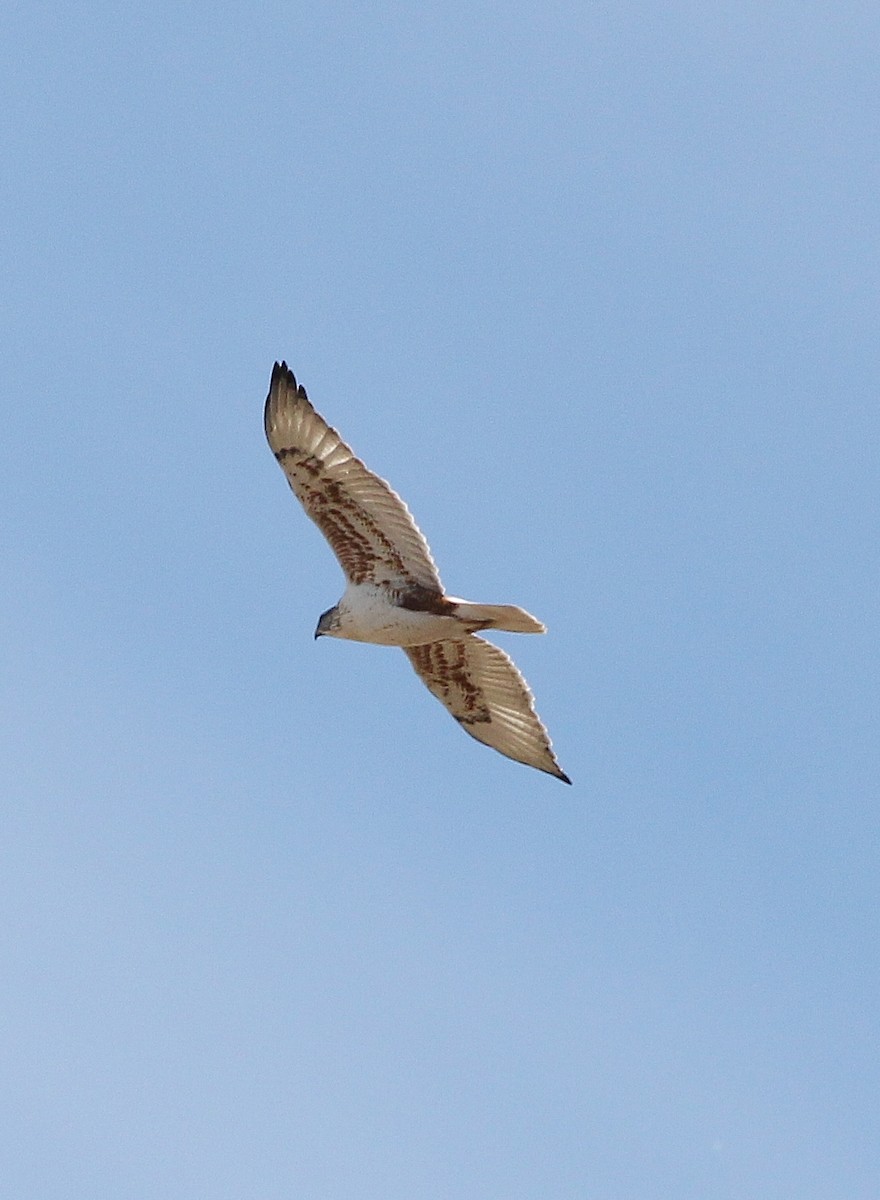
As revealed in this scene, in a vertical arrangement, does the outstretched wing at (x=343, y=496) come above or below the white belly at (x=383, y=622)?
above

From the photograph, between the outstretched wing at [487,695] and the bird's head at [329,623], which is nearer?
the bird's head at [329,623]

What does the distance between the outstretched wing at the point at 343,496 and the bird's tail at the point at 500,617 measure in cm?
41

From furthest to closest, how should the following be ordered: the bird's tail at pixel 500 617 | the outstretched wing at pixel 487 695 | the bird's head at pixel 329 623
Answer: the outstretched wing at pixel 487 695 → the bird's head at pixel 329 623 → the bird's tail at pixel 500 617

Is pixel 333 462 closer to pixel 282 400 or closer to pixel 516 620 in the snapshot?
pixel 282 400

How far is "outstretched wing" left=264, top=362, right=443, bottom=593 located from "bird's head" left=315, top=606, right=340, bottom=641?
15.0 inches

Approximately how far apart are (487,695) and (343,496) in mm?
2454

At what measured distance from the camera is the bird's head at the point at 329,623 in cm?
1586

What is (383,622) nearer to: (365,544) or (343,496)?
(365,544)

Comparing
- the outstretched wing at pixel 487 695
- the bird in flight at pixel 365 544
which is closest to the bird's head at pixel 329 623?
the bird in flight at pixel 365 544

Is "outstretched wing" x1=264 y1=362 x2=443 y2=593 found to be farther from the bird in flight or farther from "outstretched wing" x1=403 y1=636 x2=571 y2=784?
"outstretched wing" x1=403 y1=636 x2=571 y2=784

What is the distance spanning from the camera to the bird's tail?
15.0 meters

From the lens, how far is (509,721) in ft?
56.0

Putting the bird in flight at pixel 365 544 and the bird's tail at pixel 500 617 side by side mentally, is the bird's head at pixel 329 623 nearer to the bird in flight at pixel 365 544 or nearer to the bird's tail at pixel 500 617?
the bird in flight at pixel 365 544

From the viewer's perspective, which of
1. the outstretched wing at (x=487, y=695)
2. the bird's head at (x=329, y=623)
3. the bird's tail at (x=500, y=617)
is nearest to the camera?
the bird's tail at (x=500, y=617)
